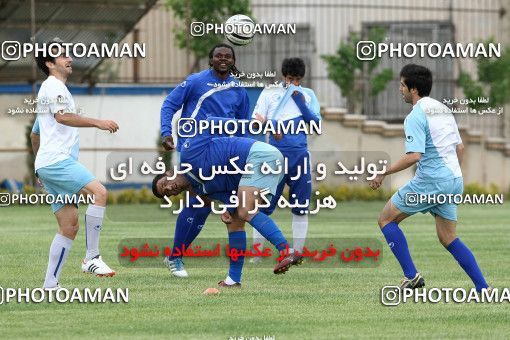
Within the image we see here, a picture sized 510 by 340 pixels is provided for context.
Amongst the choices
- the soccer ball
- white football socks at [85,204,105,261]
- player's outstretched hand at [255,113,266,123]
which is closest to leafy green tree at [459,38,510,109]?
player's outstretched hand at [255,113,266,123]

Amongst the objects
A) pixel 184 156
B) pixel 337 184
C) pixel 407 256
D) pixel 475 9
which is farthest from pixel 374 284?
pixel 475 9

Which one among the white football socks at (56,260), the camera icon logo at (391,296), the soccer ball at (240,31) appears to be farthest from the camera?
the soccer ball at (240,31)

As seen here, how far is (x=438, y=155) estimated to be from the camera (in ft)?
38.7

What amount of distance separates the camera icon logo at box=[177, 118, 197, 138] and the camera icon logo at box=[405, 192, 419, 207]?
6.75ft

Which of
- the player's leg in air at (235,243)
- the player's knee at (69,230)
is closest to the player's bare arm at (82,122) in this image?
the player's knee at (69,230)

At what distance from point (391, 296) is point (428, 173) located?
104cm

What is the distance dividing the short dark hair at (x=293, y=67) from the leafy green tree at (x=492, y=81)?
1746 cm

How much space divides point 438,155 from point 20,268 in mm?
4767

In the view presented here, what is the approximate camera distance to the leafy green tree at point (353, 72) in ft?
105

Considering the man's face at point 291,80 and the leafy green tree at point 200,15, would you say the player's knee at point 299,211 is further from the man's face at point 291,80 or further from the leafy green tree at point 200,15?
the leafy green tree at point 200,15

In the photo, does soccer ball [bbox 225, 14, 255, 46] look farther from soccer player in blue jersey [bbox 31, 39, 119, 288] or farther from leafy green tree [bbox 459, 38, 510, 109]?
Answer: leafy green tree [bbox 459, 38, 510, 109]

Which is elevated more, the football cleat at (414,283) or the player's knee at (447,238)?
the player's knee at (447,238)

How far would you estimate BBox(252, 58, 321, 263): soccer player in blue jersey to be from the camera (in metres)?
15.8

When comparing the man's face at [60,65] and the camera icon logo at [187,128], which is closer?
the man's face at [60,65]
